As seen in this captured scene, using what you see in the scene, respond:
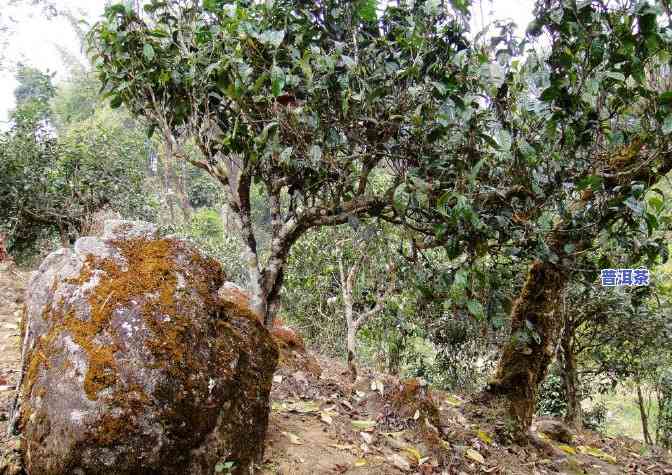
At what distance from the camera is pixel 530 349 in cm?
428

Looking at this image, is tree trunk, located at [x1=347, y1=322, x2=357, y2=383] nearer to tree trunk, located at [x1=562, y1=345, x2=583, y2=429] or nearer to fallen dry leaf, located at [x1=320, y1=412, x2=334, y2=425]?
fallen dry leaf, located at [x1=320, y1=412, x2=334, y2=425]

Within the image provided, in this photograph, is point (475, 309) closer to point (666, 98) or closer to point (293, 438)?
point (666, 98)

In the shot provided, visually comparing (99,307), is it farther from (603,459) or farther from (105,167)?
(105,167)

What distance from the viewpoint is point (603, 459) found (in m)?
5.42

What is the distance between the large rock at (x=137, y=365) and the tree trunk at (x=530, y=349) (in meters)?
2.60

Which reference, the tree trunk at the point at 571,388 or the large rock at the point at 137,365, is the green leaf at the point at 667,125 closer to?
the large rock at the point at 137,365

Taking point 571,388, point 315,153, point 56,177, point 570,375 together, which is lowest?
point 571,388

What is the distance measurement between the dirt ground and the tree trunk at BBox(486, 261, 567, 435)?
0.31 m

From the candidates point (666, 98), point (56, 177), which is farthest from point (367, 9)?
point (56, 177)

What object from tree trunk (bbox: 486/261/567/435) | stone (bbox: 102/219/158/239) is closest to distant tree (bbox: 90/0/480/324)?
stone (bbox: 102/219/158/239)

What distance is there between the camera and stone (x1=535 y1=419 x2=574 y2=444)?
17.9ft

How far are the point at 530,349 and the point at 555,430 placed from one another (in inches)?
73.3

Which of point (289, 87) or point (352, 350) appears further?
point (352, 350)

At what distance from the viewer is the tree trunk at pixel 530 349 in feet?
14.3
